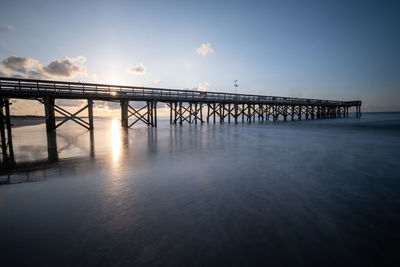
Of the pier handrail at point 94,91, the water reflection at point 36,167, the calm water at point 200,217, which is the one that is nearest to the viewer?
the calm water at point 200,217

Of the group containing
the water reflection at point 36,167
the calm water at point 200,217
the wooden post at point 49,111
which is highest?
→ the wooden post at point 49,111

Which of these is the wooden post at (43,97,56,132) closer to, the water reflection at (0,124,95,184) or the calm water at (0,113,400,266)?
the water reflection at (0,124,95,184)

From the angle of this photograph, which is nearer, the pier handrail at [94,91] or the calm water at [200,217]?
the calm water at [200,217]

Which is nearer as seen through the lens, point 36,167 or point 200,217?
point 200,217

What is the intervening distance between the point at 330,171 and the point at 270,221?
152 inches

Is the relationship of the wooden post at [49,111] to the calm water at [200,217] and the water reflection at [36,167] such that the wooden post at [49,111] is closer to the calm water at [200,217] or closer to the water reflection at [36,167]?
the water reflection at [36,167]

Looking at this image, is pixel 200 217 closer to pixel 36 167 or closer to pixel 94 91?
pixel 36 167

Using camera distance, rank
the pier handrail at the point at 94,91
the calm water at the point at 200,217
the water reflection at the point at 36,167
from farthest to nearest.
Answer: the pier handrail at the point at 94,91 < the water reflection at the point at 36,167 < the calm water at the point at 200,217

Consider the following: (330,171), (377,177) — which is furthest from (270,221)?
(377,177)

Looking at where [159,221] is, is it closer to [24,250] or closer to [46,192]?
[24,250]

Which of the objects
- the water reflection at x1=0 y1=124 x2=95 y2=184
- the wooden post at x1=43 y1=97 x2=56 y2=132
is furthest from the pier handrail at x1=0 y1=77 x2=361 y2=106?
the water reflection at x1=0 y1=124 x2=95 y2=184

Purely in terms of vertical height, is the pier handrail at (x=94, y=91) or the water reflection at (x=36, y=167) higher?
the pier handrail at (x=94, y=91)

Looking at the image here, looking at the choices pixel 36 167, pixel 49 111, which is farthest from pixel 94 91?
pixel 36 167

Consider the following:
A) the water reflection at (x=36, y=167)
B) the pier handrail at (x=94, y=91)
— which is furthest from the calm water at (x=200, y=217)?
the pier handrail at (x=94, y=91)
